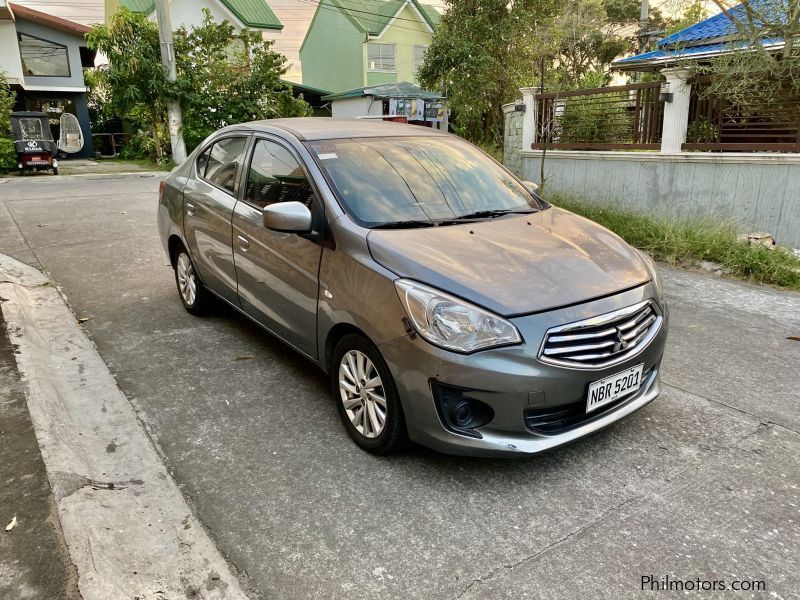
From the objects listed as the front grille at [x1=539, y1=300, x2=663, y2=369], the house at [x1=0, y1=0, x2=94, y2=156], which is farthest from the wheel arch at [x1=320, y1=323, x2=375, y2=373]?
the house at [x1=0, y1=0, x2=94, y2=156]

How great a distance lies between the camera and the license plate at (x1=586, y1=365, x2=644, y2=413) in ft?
9.49

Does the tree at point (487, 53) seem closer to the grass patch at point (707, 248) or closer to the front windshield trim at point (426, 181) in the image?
the grass patch at point (707, 248)

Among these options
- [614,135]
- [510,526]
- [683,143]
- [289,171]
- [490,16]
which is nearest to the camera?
[510,526]

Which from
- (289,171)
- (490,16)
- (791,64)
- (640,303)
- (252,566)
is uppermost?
(490,16)

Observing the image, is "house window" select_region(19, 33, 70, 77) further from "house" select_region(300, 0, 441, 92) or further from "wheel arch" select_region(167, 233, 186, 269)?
"wheel arch" select_region(167, 233, 186, 269)

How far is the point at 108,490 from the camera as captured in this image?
293 centimetres

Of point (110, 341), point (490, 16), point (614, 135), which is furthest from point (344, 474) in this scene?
point (490, 16)

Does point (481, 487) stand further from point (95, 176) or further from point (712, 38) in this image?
point (95, 176)

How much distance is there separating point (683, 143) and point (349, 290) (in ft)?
24.0

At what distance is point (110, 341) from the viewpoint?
16.0 ft

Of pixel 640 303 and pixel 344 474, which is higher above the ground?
pixel 640 303

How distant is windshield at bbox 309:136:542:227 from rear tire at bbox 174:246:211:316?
6.26ft

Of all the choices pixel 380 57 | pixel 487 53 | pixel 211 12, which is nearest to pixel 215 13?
pixel 211 12

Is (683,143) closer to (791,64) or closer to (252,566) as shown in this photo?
(791,64)
